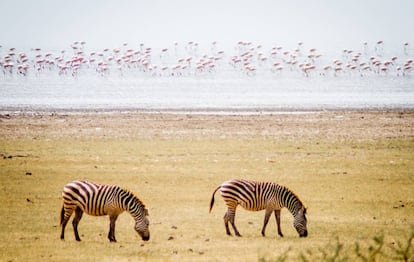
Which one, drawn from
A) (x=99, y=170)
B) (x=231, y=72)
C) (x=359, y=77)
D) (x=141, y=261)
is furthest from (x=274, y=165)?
(x=231, y=72)

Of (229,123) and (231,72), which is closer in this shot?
(229,123)

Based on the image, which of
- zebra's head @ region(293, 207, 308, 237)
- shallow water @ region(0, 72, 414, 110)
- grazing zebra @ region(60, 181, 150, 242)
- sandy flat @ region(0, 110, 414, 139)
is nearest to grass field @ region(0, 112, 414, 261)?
sandy flat @ region(0, 110, 414, 139)

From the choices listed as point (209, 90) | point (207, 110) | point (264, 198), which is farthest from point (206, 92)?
point (264, 198)

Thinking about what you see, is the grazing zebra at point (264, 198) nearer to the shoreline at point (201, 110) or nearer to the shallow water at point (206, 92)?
the shoreline at point (201, 110)

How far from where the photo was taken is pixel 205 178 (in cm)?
2238

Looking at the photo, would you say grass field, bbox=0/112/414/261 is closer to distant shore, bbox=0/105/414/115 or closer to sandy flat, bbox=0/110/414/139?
sandy flat, bbox=0/110/414/139

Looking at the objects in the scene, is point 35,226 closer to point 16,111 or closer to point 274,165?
point 274,165

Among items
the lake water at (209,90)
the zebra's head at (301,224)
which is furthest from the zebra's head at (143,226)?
the lake water at (209,90)

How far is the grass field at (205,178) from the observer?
13.5 m

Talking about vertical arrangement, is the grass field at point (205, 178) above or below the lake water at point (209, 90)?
below

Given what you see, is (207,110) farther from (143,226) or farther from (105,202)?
(105,202)

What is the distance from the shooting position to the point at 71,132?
33.7m

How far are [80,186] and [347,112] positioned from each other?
31800 mm

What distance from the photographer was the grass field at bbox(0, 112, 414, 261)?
44.2 feet
